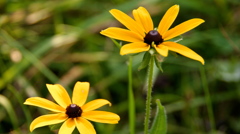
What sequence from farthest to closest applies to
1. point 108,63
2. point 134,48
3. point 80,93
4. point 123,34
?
point 108,63, point 80,93, point 123,34, point 134,48

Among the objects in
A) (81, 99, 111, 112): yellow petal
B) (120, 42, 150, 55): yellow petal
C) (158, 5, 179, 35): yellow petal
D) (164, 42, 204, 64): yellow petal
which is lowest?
(81, 99, 111, 112): yellow petal

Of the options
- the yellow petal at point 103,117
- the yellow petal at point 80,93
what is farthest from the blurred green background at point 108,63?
the yellow petal at point 103,117

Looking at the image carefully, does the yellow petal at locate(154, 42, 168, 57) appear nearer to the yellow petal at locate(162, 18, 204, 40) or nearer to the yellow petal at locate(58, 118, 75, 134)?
the yellow petal at locate(162, 18, 204, 40)

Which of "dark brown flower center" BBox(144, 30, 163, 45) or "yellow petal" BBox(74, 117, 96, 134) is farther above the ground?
"dark brown flower center" BBox(144, 30, 163, 45)

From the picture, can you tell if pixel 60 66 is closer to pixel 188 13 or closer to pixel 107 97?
pixel 107 97

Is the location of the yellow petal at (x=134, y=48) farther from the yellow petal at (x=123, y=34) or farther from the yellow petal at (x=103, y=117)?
the yellow petal at (x=103, y=117)

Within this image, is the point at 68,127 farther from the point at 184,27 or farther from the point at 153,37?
the point at 184,27

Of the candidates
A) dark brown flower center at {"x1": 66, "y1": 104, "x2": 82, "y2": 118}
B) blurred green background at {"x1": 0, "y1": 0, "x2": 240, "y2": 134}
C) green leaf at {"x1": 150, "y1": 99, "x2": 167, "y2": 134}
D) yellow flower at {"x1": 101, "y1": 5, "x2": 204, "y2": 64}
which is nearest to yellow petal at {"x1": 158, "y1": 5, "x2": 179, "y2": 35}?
yellow flower at {"x1": 101, "y1": 5, "x2": 204, "y2": 64}

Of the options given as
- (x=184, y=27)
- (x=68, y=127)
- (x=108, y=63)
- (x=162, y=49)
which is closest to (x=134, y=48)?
(x=162, y=49)
